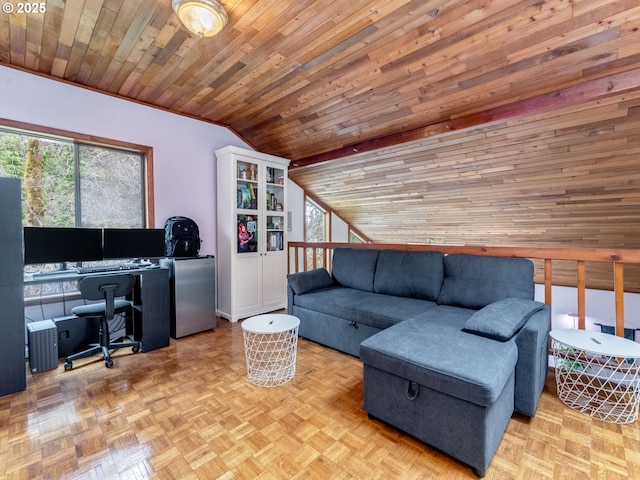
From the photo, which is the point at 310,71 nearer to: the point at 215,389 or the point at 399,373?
the point at 399,373

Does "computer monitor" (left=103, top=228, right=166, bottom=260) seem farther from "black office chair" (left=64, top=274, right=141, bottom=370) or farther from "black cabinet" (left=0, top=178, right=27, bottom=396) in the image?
"black cabinet" (left=0, top=178, right=27, bottom=396)

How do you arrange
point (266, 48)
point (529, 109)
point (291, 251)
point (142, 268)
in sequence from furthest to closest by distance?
1. point (291, 251)
2. point (142, 268)
3. point (529, 109)
4. point (266, 48)

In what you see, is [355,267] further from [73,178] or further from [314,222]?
[73,178]

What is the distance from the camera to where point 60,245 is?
260cm

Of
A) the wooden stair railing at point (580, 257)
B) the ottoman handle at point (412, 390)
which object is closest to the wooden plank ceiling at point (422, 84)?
the wooden stair railing at point (580, 257)

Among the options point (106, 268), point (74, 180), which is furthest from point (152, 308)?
point (74, 180)

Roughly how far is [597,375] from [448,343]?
107 cm

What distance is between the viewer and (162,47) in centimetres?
240

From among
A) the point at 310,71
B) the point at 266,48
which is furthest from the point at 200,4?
the point at 310,71

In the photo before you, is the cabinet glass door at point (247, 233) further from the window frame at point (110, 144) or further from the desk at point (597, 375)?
the desk at point (597, 375)

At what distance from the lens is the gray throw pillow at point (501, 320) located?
174 centimetres

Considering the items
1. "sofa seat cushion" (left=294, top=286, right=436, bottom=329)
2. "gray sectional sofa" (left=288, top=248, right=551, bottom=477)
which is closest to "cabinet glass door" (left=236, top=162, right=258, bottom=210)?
"sofa seat cushion" (left=294, top=286, right=436, bottom=329)

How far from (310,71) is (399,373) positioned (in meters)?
2.52

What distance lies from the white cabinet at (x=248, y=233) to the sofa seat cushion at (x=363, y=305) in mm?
959
